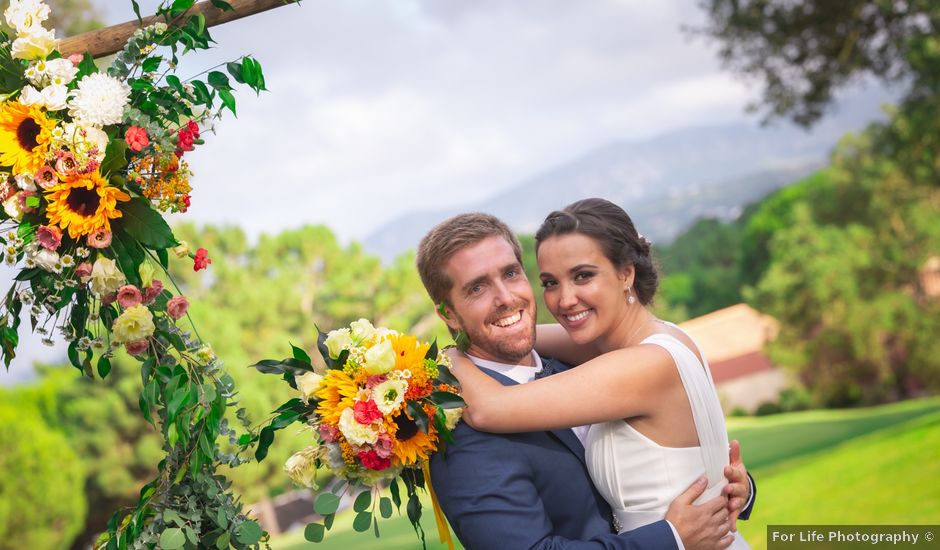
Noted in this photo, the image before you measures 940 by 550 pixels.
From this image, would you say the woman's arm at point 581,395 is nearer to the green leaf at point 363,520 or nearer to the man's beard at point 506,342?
the man's beard at point 506,342

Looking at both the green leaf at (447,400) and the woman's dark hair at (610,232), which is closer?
the green leaf at (447,400)

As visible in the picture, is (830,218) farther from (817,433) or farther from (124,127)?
(124,127)

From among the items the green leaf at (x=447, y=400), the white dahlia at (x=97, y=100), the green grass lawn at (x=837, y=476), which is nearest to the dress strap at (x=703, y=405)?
the green leaf at (x=447, y=400)

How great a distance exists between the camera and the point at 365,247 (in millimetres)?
41062

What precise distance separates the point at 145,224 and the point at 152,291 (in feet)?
0.87

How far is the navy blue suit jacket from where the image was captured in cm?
311

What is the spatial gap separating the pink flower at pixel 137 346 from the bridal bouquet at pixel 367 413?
39 cm

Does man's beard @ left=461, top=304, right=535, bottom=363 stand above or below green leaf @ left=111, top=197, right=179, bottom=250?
below

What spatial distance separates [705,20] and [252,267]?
2883 centimetres

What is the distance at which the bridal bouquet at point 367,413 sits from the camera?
10.4ft

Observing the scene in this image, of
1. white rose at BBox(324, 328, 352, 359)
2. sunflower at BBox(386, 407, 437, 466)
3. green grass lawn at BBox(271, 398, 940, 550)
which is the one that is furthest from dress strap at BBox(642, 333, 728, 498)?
green grass lawn at BBox(271, 398, 940, 550)

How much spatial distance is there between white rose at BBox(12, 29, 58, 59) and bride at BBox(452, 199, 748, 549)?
1.85m

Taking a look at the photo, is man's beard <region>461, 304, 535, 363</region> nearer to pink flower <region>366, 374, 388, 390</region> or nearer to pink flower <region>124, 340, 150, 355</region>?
Answer: pink flower <region>366, 374, 388, 390</region>

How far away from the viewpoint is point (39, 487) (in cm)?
2816
